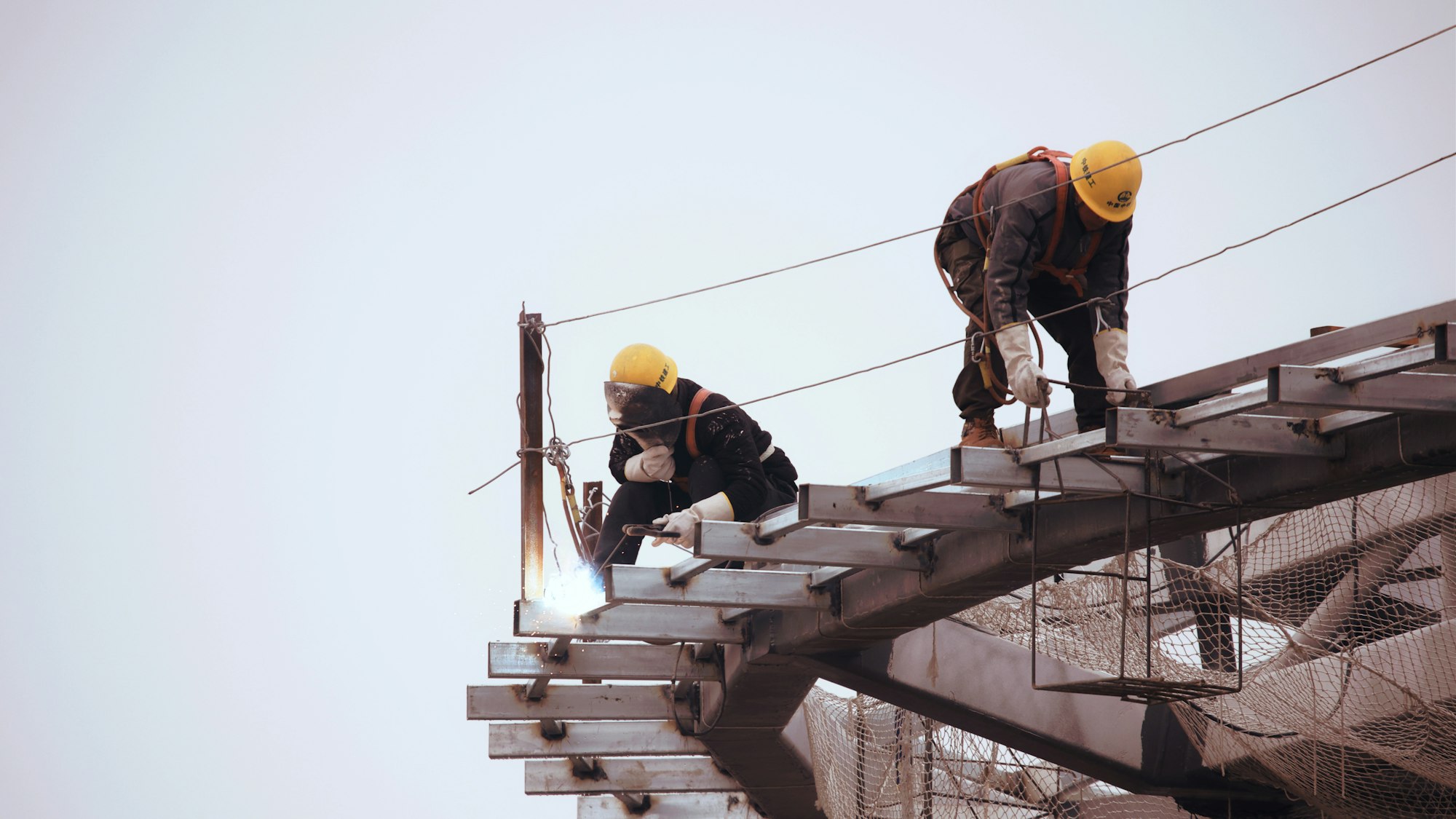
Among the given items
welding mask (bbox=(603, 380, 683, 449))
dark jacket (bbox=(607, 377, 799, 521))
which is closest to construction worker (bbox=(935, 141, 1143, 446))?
dark jacket (bbox=(607, 377, 799, 521))

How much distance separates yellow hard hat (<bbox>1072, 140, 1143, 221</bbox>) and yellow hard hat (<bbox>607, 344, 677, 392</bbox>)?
2.91m

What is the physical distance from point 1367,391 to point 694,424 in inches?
Result: 177

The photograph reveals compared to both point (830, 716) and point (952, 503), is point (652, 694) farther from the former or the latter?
point (952, 503)

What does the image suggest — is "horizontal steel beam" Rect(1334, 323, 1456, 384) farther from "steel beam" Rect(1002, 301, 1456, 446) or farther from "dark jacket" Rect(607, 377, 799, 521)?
"dark jacket" Rect(607, 377, 799, 521)

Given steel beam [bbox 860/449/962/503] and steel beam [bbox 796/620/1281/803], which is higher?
steel beam [bbox 860/449/962/503]

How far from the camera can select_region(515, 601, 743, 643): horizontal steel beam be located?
9.57 meters

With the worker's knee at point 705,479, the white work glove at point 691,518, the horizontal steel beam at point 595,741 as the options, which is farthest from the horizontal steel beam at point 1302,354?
the horizontal steel beam at point 595,741

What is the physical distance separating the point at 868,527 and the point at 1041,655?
5.34ft

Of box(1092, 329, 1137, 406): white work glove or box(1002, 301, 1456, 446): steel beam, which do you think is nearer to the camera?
box(1002, 301, 1456, 446): steel beam

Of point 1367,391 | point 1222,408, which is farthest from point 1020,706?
point 1367,391

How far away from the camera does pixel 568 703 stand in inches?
468

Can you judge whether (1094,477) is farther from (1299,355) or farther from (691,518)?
(691,518)

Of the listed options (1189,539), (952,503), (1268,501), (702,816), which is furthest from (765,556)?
(702,816)

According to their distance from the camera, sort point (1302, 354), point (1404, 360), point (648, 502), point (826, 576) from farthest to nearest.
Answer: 1. point (648, 502)
2. point (826, 576)
3. point (1302, 354)
4. point (1404, 360)
